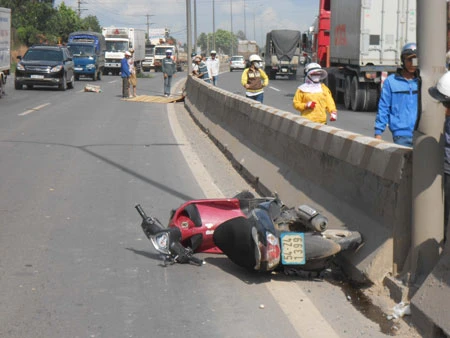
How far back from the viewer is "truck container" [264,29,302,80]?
59.4m

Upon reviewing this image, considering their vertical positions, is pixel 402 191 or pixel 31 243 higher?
pixel 402 191

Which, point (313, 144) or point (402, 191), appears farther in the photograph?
point (313, 144)

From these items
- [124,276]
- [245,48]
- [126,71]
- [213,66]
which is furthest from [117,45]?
[124,276]

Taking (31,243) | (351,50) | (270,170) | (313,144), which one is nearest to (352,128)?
(351,50)

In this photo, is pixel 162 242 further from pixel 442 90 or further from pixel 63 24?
pixel 63 24

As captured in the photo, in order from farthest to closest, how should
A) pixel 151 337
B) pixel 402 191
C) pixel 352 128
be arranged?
pixel 352 128 < pixel 402 191 < pixel 151 337

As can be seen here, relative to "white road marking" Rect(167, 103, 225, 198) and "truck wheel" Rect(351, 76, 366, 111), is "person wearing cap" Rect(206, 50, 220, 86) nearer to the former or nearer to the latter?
"truck wheel" Rect(351, 76, 366, 111)

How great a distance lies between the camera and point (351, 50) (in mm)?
27453

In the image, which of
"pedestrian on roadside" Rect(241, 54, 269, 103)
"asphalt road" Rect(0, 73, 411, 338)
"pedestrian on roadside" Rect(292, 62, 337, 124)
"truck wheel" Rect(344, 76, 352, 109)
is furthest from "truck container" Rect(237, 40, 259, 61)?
"pedestrian on roadside" Rect(292, 62, 337, 124)

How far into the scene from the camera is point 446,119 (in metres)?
5.50

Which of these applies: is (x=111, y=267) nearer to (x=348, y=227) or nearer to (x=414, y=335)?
(x=348, y=227)

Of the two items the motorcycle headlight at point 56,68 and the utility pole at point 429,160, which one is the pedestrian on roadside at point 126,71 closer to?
the motorcycle headlight at point 56,68

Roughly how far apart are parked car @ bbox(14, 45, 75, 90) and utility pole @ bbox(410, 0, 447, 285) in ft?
106

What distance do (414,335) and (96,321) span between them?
79.2 inches
